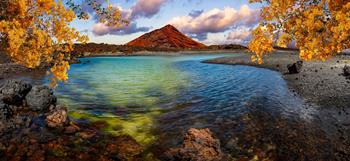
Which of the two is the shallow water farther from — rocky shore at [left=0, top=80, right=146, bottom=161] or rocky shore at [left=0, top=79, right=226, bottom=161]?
rocky shore at [left=0, top=80, right=146, bottom=161]

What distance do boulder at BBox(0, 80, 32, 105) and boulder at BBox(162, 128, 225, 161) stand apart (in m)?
11.2

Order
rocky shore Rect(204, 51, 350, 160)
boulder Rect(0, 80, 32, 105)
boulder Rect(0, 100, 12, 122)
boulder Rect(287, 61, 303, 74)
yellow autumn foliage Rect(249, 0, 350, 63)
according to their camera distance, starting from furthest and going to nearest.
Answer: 1. boulder Rect(287, 61, 303, 74)
2. boulder Rect(0, 80, 32, 105)
3. boulder Rect(0, 100, 12, 122)
4. rocky shore Rect(204, 51, 350, 160)
5. yellow autumn foliage Rect(249, 0, 350, 63)

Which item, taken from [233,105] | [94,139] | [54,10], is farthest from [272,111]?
[54,10]

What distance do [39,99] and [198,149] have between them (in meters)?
11.4

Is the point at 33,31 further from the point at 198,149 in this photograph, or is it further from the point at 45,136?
the point at 198,149

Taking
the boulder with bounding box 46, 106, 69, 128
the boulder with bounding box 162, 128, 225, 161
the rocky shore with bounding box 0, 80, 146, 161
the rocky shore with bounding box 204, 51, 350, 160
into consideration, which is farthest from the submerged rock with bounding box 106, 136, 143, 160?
the rocky shore with bounding box 204, 51, 350, 160

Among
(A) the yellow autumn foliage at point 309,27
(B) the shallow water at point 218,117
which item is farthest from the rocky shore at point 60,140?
(A) the yellow autumn foliage at point 309,27

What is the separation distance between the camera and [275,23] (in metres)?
11.5

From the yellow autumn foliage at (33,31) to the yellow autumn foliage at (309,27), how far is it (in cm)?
761

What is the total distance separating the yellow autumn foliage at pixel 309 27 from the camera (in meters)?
9.43

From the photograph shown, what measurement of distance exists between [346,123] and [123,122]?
40.2 feet

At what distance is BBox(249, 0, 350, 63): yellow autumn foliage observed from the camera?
30.9 feet

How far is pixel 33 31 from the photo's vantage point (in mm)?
10820

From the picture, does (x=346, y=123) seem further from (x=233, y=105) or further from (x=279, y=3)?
(x=279, y=3)
